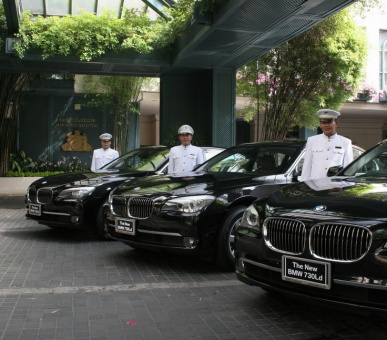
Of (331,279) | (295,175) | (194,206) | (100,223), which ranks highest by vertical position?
(295,175)

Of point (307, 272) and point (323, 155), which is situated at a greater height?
point (323, 155)

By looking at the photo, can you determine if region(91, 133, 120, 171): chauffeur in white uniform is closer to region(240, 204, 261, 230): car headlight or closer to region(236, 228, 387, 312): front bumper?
region(240, 204, 261, 230): car headlight

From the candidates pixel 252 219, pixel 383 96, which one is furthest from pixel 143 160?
pixel 383 96

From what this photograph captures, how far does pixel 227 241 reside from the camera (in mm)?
5477

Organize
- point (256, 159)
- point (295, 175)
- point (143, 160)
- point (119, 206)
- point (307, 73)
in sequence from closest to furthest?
1. point (119, 206)
2. point (295, 175)
3. point (256, 159)
4. point (143, 160)
5. point (307, 73)

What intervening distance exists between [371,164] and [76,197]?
4.37 m

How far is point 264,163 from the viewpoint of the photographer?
654 centimetres

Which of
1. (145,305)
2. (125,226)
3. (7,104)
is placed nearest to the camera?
(145,305)

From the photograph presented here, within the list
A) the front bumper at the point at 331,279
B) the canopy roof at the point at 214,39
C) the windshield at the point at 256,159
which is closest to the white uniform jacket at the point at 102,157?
the canopy roof at the point at 214,39

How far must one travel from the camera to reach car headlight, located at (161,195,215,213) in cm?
538

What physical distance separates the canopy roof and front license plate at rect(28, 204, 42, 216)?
14.5ft

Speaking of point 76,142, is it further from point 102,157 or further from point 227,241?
point 227,241

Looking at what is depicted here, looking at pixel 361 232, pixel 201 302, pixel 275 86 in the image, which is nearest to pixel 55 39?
pixel 275 86

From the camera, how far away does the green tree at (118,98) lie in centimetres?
1950
